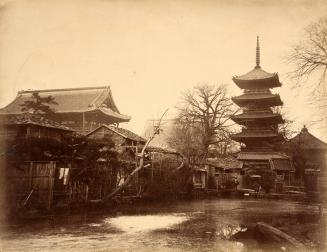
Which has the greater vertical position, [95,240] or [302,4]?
[302,4]

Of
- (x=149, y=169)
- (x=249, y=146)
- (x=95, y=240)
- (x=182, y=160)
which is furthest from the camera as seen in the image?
(x=249, y=146)

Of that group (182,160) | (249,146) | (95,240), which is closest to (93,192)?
(95,240)

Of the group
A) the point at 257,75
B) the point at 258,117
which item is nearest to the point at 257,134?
the point at 258,117

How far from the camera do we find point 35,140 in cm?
1206

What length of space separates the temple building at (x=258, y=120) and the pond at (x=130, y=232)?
14.1m

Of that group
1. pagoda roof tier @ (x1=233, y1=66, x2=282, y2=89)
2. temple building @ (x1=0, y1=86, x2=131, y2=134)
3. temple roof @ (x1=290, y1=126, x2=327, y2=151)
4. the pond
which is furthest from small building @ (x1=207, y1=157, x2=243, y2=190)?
the pond

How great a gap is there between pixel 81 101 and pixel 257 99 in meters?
11.5

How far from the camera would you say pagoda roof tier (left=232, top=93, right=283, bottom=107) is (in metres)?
26.5

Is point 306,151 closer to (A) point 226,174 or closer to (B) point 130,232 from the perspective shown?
(A) point 226,174

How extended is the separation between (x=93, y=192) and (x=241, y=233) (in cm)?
635

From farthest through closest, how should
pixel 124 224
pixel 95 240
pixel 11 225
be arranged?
1. pixel 124 224
2. pixel 11 225
3. pixel 95 240

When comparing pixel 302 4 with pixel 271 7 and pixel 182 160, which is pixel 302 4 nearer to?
pixel 271 7

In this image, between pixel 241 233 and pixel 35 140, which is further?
pixel 35 140

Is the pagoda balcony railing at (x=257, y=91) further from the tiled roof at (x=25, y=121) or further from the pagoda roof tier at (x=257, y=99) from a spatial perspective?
the tiled roof at (x=25, y=121)
